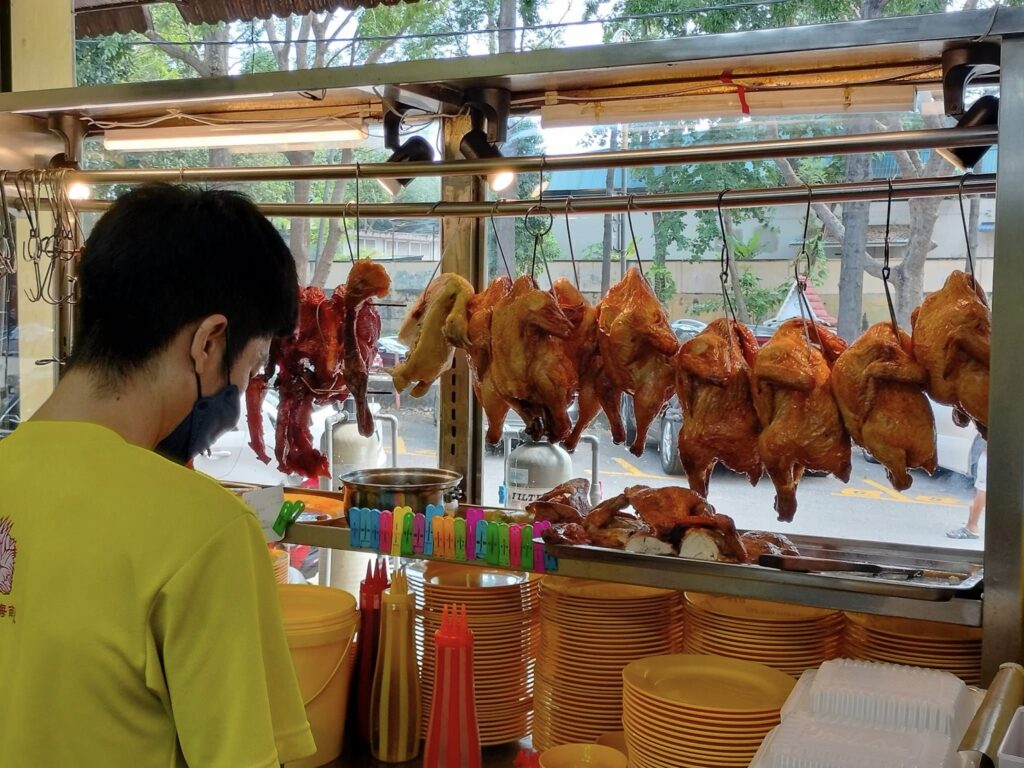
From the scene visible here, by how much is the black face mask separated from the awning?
317cm

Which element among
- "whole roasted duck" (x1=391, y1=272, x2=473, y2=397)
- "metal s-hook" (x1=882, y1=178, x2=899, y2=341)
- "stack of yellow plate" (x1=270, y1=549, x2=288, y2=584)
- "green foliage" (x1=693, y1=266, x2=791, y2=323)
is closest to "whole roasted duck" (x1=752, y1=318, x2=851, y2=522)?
"metal s-hook" (x1=882, y1=178, x2=899, y2=341)

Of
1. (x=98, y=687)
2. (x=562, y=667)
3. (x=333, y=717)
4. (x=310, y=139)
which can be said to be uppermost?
(x=310, y=139)

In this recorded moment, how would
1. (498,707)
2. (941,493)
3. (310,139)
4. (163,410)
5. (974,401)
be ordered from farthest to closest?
(941,493) → (310,139) → (498,707) → (974,401) → (163,410)

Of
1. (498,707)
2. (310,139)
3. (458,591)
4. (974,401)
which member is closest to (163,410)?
(458,591)

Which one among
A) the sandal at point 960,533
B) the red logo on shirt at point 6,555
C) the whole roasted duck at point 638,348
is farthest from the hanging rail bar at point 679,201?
the sandal at point 960,533

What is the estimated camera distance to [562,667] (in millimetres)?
2412

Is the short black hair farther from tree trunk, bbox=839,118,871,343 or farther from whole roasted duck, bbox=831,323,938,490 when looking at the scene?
tree trunk, bbox=839,118,871,343

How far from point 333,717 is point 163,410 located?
1382 mm

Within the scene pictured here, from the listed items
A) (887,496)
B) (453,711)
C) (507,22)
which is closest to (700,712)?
(453,711)

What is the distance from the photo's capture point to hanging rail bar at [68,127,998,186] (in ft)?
6.67

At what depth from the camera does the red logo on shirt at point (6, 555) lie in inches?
53.1

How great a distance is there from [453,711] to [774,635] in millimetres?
759

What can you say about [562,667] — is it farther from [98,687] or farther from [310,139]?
[310,139]

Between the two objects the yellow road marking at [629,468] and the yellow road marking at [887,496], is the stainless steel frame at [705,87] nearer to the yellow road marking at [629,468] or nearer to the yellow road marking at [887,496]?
the yellow road marking at [887,496]
